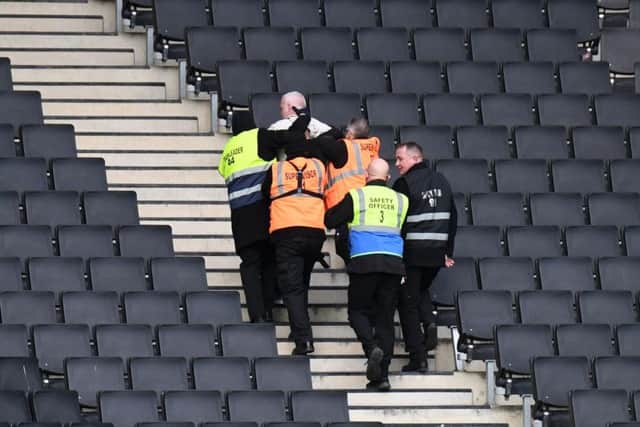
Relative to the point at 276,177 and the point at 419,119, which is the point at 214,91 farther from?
the point at 276,177

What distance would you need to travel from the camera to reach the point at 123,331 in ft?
54.0

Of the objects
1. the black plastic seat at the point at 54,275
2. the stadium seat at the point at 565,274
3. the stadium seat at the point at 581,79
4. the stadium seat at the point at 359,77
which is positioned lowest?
the stadium seat at the point at 565,274

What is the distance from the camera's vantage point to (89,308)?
16.8 metres

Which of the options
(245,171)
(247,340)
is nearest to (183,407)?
(247,340)

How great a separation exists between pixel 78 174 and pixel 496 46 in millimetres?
4084

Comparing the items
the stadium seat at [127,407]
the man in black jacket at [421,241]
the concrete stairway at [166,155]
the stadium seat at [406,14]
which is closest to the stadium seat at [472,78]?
the stadium seat at [406,14]

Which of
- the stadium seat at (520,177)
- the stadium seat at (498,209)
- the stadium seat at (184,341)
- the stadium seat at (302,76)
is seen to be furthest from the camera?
the stadium seat at (302,76)

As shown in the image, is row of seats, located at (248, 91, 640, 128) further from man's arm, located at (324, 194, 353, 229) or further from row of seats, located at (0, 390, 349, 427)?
row of seats, located at (0, 390, 349, 427)

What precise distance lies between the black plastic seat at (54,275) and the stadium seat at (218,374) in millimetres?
1309

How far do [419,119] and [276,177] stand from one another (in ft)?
8.71

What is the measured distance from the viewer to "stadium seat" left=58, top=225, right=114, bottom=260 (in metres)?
17.5

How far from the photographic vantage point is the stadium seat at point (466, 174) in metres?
18.7

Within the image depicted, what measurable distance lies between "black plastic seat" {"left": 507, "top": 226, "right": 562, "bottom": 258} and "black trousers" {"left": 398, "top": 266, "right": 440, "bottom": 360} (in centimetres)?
99

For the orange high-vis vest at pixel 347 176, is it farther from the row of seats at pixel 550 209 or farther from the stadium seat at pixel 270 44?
the stadium seat at pixel 270 44
